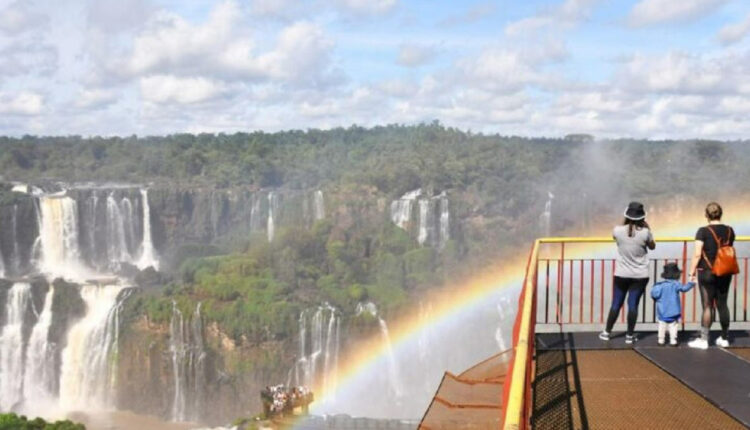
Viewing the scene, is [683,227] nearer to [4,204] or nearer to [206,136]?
[4,204]

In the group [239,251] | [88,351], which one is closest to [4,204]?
[88,351]

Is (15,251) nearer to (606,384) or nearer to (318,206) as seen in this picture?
(318,206)

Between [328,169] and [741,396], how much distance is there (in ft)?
283

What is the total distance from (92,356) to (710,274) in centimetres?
5550

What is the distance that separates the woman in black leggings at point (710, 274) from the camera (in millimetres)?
8023

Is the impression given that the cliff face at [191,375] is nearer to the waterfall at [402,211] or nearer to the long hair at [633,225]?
the waterfall at [402,211]

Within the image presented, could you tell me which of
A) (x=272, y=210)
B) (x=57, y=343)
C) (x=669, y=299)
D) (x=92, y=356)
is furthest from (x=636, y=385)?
(x=272, y=210)

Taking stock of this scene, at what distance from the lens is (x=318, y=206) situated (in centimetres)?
7538

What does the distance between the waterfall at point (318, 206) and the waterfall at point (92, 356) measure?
23.0 m

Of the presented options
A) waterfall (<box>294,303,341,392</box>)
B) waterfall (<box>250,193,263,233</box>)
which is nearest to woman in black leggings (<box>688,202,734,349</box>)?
waterfall (<box>294,303,341,392</box>)

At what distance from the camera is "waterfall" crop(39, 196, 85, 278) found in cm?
6412

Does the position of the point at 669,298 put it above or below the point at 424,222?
above

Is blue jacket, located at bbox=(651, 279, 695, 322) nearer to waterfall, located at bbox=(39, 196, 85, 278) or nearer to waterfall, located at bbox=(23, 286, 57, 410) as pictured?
waterfall, located at bbox=(23, 286, 57, 410)

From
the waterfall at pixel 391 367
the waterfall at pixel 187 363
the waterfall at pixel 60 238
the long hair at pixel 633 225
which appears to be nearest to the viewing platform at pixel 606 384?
the long hair at pixel 633 225
